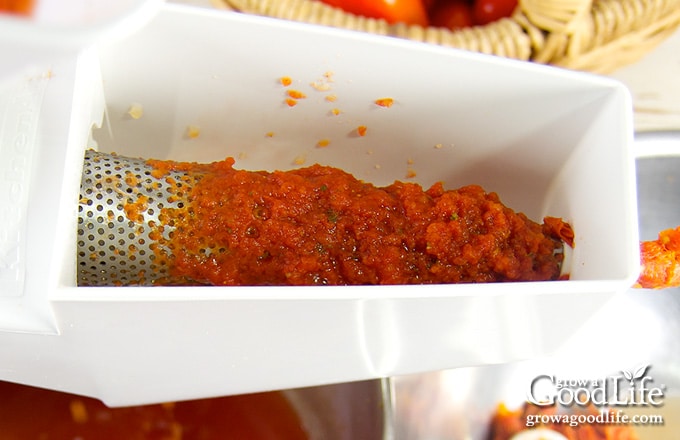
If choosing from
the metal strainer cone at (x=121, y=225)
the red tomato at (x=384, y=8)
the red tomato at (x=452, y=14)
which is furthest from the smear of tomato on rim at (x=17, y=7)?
the red tomato at (x=452, y=14)

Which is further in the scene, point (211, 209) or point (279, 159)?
point (279, 159)

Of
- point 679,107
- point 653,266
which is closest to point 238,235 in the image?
point 653,266

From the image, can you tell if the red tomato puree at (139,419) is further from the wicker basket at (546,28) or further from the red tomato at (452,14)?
the red tomato at (452,14)

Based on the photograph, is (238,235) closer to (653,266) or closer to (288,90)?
(288,90)

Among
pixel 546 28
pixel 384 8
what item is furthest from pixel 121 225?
pixel 546 28

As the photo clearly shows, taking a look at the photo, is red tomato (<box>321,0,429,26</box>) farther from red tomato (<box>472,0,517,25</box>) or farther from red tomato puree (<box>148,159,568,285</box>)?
red tomato puree (<box>148,159,568,285</box>)
